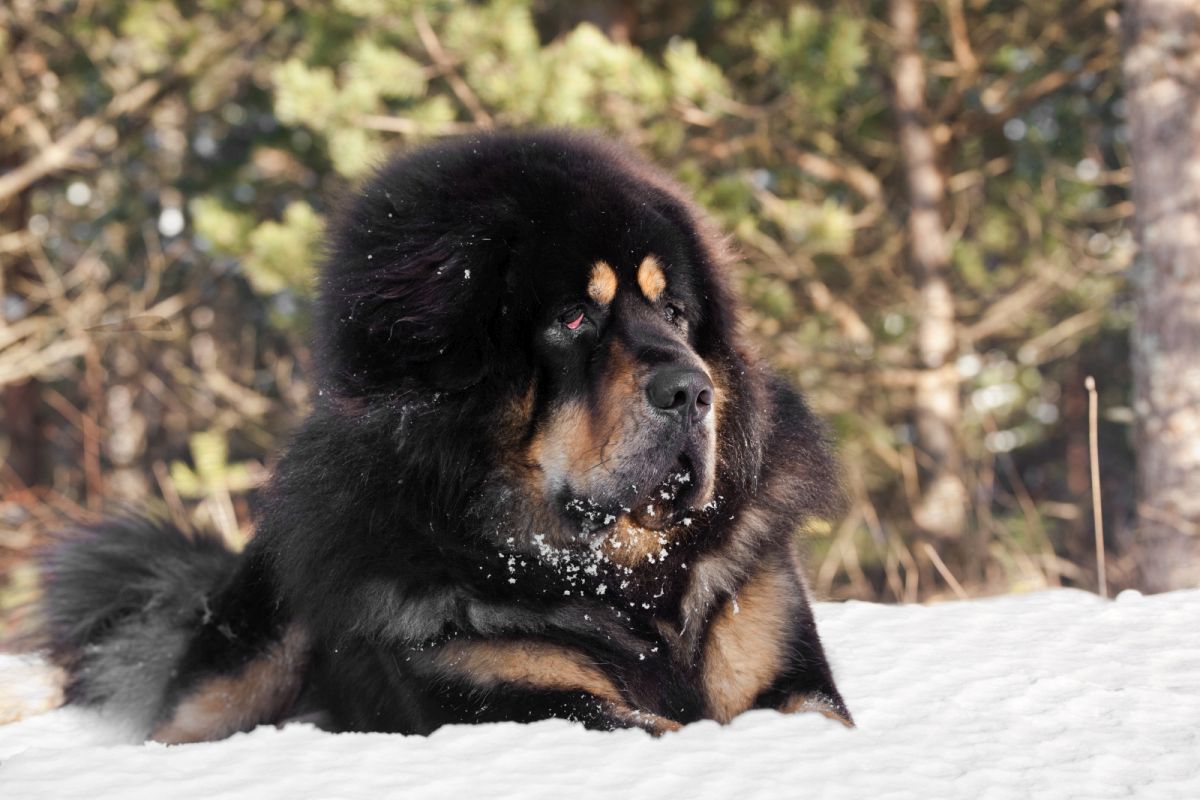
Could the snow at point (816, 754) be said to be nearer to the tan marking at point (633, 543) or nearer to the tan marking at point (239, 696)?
the tan marking at point (633, 543)

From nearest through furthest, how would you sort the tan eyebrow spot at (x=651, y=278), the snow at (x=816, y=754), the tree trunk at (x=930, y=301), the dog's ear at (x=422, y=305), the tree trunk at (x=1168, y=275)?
the snow at (x=816, y=754), the dog's ear at (x=422, y=305), the tan eyebrow spot at (x=651, y=278), the tree trunk at (x=1168, y=275), the tree trunk at (x=930, y=301)

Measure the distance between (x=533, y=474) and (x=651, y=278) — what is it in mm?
613

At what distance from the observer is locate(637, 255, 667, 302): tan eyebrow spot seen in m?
2.95

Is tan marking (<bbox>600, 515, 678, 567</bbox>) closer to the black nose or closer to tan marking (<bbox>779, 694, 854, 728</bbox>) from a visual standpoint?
the black nose

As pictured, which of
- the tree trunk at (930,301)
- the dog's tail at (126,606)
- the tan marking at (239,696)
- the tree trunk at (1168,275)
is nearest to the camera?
the tan marking at (239,696)

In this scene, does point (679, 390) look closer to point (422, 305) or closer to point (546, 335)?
point (546, 335)

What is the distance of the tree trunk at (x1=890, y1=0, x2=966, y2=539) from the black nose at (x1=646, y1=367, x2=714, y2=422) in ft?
25.4

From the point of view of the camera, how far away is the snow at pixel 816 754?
1.68 m

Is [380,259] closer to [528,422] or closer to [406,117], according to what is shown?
[528,422]

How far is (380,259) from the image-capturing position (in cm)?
287

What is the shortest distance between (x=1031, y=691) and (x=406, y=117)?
24.0ft

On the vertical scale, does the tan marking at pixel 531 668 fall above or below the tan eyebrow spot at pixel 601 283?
below

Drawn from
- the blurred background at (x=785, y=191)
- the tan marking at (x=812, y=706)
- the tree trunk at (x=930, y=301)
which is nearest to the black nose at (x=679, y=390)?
the tan marking at (x=812, y=706)

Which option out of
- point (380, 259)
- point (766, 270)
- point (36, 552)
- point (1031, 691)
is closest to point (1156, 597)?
point (1031, 691)
